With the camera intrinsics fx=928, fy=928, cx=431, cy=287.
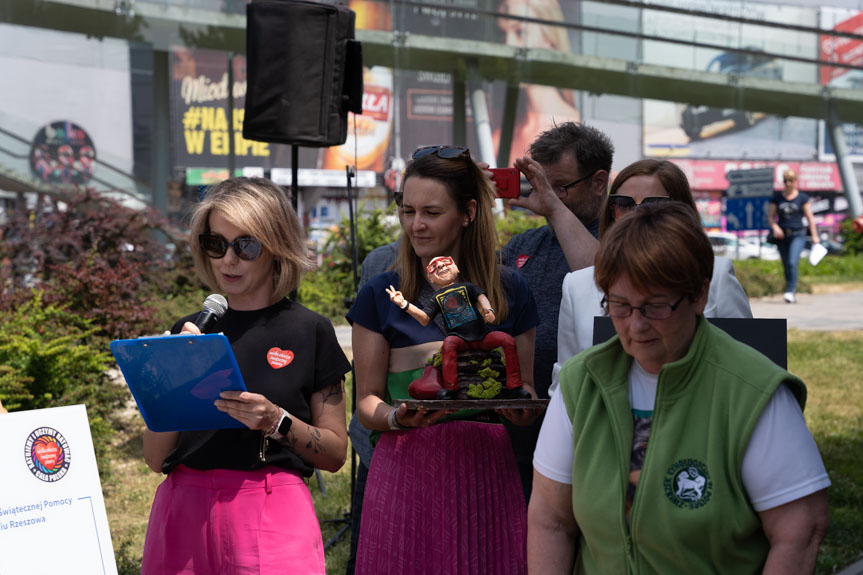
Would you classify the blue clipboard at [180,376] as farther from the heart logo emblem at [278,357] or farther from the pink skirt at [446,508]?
the pink skirt at [446,508]

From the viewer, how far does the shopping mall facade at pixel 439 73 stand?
17.2 m

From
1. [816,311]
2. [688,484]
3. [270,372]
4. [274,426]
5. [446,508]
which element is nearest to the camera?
[688,484]

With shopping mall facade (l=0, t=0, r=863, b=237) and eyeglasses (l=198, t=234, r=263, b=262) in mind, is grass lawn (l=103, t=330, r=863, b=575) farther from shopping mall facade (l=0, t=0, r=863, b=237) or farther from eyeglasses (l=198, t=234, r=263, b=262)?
shopping mall facade (l=0, t=0, r=863, b=237)

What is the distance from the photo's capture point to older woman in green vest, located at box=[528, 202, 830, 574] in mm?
1849

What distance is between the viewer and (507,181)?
3.37 meters

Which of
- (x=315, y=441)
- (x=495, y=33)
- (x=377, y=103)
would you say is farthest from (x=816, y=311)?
(x=377, y=103)

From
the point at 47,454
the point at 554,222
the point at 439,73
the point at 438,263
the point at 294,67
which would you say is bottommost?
the point at 47,454

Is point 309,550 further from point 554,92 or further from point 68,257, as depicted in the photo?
point 554,92

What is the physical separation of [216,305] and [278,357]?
0.25m

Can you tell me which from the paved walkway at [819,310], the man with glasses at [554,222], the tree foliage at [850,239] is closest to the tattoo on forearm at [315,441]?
the man with glasses at [554,222]

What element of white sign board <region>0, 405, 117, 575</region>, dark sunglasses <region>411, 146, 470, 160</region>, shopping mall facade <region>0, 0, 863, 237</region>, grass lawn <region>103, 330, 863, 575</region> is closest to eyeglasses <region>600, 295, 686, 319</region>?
dark sunglasses <region>411, 146, 470, 160</region>

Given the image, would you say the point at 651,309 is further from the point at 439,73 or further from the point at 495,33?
the point at 439,73

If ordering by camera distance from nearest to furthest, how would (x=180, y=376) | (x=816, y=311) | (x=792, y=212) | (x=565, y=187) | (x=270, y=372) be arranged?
(x=180, y=376) < (x=270, y=372) < (x=565, y=187) < (x=792, y=212) < (x=816, y=311)

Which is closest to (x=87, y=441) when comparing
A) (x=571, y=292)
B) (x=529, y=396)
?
(x=529, y=396)
